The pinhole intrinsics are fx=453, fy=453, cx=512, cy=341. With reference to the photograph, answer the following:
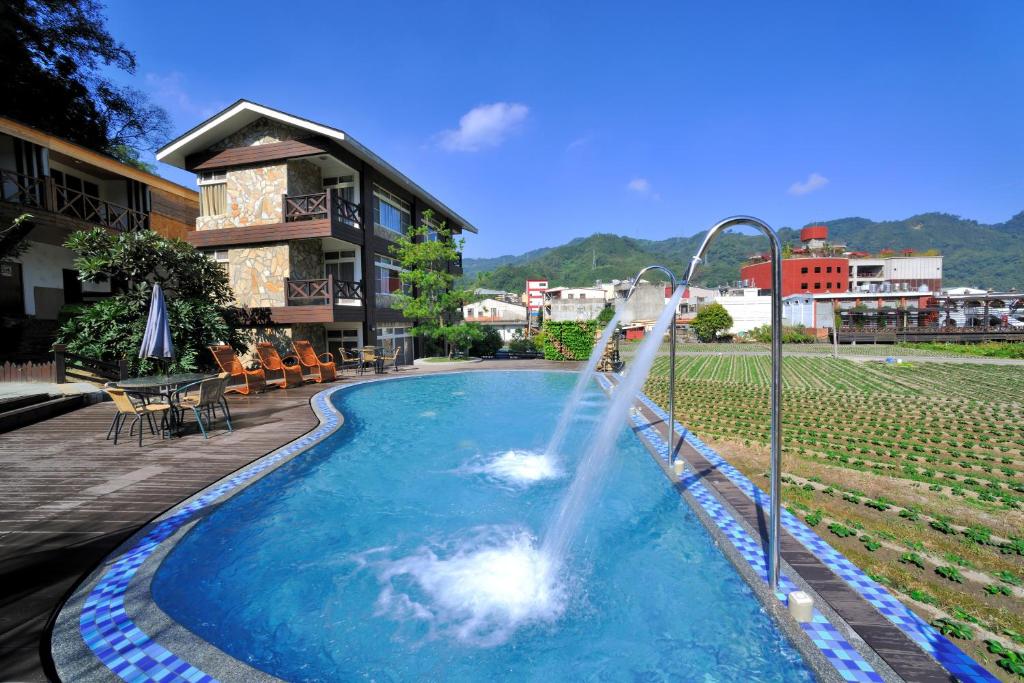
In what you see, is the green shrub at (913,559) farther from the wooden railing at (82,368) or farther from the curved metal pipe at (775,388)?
the wooden railing at (82,368)

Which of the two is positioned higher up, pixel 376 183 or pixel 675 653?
pixel 376 183

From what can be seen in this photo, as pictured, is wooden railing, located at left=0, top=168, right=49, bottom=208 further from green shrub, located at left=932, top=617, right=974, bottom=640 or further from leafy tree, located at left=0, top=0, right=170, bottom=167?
green shrub, located at left=932, top=617, right=974, bottom=640

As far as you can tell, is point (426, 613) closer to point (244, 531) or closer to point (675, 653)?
point (675, 653)

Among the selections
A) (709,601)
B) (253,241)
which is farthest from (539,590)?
(253,241)

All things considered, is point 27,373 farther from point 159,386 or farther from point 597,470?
point 597,470

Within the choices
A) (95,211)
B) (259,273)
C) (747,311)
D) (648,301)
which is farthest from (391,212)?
(747,311)

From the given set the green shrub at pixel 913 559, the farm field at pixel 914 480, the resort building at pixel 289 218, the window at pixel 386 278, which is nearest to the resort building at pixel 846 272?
the farm field at pixel 914 480

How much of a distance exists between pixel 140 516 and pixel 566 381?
12337 mm

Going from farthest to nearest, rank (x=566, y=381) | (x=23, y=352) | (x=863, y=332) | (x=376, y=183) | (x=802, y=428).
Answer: (x=863, y=332), (x=376, y=183), (x=566, y=381), (x=23, y=352), (x=802, y=428)

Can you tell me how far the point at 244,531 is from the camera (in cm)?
478

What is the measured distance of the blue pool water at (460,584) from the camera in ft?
10.2

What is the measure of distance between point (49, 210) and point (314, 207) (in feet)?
26.1

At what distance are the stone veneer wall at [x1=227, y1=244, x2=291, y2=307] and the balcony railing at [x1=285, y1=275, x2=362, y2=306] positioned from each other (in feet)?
1.25

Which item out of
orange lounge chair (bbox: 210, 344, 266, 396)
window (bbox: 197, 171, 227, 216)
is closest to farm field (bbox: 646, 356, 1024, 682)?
orange lounge chair (bbox: 210, 344, 266, 396)
